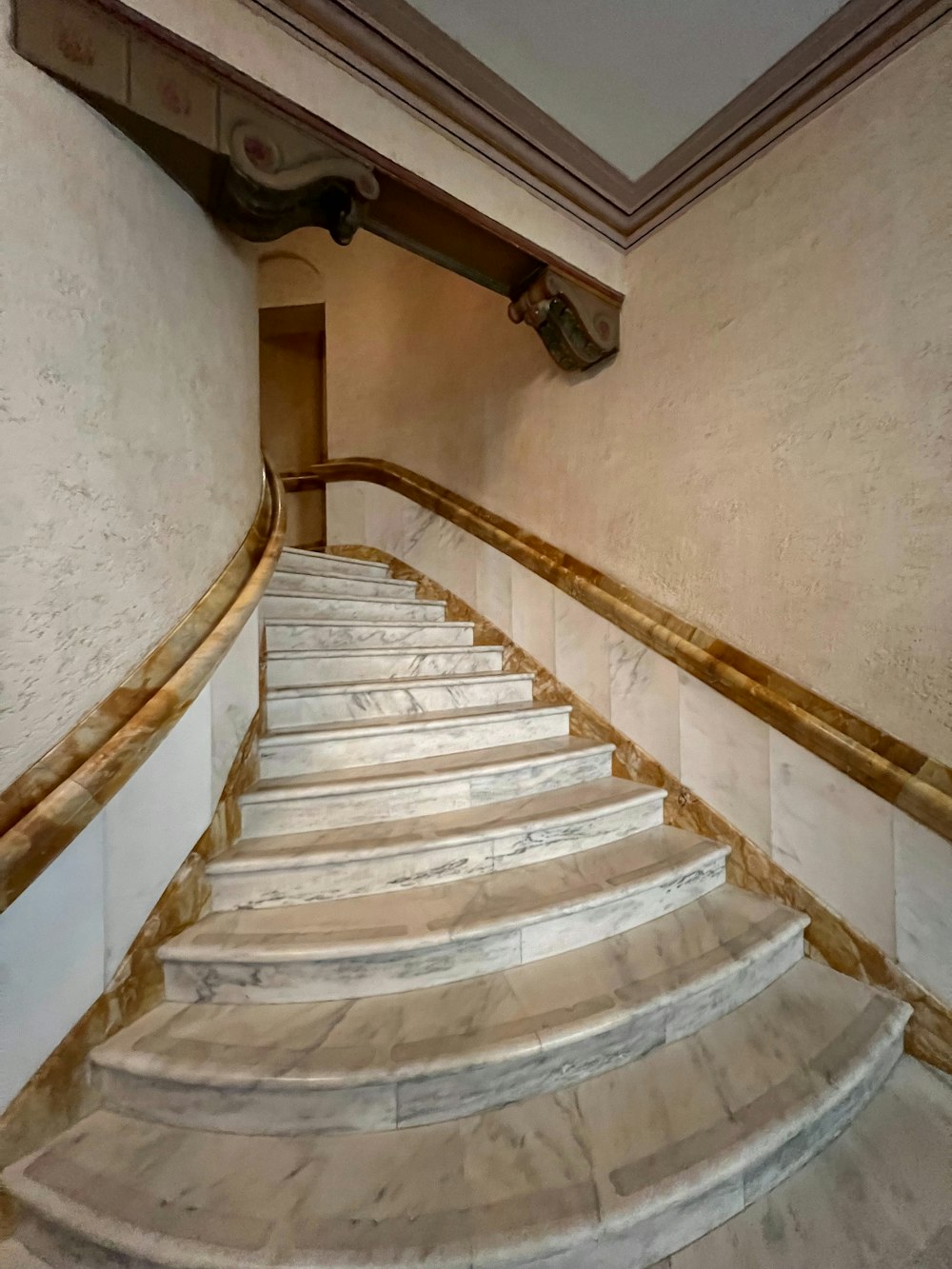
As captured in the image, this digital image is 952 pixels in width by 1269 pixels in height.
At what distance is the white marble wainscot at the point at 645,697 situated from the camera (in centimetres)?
197

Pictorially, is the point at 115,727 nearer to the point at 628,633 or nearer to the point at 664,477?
the point at 628,633

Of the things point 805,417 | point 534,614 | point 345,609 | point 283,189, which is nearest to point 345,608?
point 345,609

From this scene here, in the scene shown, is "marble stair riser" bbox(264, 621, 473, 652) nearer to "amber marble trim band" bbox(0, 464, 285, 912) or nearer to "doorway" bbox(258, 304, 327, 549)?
"amber marble trim band" bbox(0, 464, 285, 912)

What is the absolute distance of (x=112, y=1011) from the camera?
3.55 ft

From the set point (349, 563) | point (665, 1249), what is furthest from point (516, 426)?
point (665, 1249)

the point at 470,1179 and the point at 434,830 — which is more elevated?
the point at 434,830

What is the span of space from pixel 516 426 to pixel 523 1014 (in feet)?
8.79

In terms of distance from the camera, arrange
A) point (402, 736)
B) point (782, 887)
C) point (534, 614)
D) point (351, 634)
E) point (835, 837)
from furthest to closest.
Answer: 1. point (534, 614)
2. point (351, 634)
3. point (402, 736)
4. point (782, 887)
5. point (835, 837)

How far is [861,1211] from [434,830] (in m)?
1.15

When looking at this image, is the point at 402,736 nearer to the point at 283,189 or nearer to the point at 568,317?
the point at 283,189

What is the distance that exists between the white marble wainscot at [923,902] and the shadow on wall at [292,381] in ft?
13.7

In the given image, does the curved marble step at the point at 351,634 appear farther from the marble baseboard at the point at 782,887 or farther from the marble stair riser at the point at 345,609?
the marble baseboard at the point at 782,887

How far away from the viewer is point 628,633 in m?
2.16

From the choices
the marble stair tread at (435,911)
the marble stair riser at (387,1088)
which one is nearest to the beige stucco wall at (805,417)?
the marble stair tread at (435,911)
